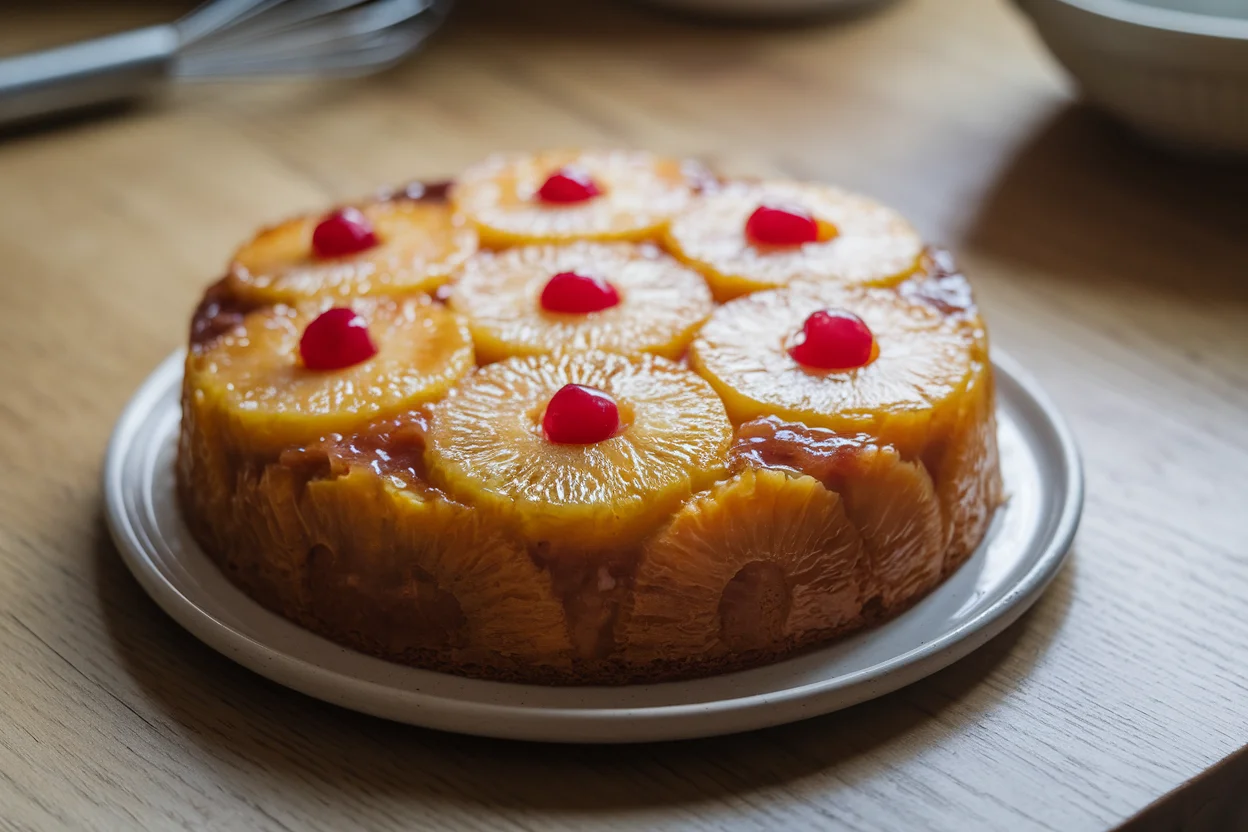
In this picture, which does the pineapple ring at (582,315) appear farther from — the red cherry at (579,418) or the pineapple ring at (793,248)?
the red cherry at (579,418)

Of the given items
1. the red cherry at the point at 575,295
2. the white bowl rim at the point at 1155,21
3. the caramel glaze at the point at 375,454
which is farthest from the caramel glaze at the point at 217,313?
the white bowl rim at the point at 1155,21

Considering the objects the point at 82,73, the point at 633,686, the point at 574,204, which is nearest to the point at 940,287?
the point at 574,204

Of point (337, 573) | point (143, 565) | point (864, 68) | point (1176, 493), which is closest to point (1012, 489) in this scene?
point (1176, 493)

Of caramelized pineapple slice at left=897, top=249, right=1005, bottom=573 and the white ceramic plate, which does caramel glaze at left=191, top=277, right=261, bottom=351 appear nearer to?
the white ceramic plate

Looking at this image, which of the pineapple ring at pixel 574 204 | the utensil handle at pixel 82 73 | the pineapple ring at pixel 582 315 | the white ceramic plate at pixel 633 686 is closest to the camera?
the white ceramic plate at pixel 633 686

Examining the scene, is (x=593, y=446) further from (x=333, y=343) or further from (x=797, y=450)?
(x=333, y=343)

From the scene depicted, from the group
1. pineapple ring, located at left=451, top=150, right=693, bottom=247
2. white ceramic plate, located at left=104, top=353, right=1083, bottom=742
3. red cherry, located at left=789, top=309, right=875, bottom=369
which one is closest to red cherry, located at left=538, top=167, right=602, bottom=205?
pineapple ring, located at left=451, top=150, right=693, bottom=247

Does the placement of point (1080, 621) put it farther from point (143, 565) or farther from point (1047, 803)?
point (143, 565)
